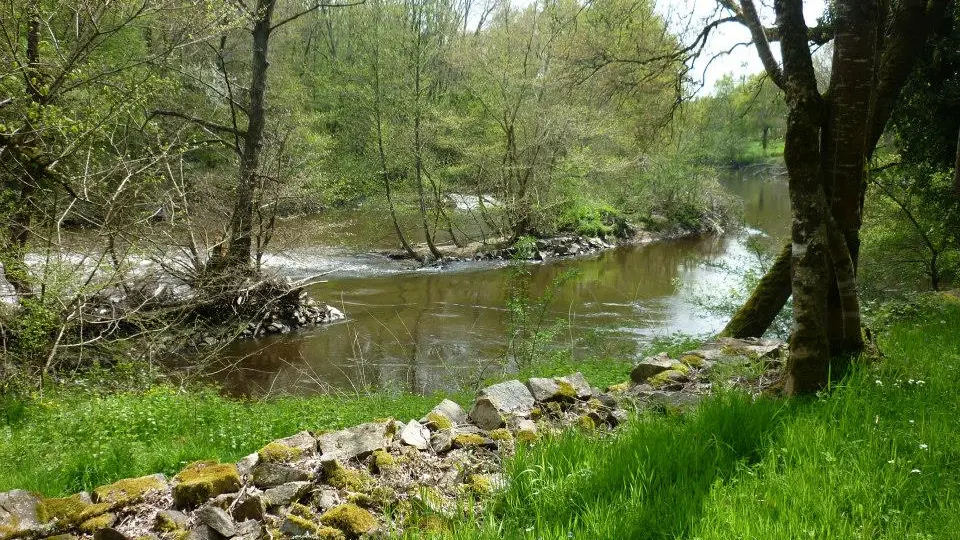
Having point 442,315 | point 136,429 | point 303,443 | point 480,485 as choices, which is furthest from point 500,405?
point 442,315

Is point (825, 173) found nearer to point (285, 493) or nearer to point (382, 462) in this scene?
point (382, 462)

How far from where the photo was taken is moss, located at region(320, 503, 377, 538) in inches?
113

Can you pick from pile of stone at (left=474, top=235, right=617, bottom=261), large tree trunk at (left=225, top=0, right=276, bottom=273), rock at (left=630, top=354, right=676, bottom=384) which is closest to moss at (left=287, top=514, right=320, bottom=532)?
rock at (left=630, top=354, right=676, bottom=384)

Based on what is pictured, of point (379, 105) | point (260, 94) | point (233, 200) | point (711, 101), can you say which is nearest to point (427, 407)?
Result: point (233, 200)

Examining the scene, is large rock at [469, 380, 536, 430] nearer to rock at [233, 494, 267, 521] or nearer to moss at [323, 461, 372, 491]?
moss at [323, 461, 372, 491]

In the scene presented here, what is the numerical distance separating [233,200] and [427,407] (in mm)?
8695

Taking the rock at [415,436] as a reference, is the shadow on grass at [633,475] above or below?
above

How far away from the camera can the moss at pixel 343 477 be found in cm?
331

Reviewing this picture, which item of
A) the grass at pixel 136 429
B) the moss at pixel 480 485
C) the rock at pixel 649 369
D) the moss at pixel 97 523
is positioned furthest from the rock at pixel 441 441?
the rock at pixel 649 369

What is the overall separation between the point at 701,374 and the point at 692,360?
1.75ft

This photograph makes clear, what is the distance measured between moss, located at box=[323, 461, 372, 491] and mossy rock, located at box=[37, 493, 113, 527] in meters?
1.14

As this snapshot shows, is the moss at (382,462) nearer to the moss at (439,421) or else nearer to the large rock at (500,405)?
the moss at (439,421)

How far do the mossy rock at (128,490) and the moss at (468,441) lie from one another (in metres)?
1.81

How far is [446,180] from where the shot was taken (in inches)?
888
